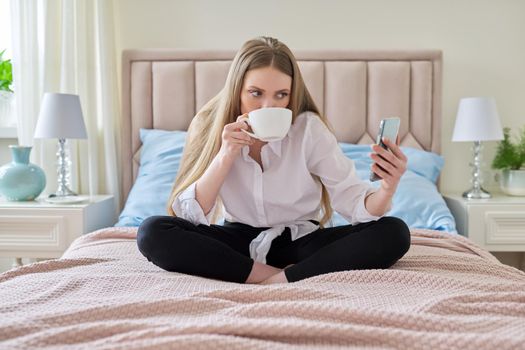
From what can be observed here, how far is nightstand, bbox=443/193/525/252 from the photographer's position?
2197 millimetres

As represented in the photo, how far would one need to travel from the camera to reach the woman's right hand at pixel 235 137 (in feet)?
4.68

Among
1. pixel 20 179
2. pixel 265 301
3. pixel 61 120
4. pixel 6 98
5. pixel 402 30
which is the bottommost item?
pixel 265 301

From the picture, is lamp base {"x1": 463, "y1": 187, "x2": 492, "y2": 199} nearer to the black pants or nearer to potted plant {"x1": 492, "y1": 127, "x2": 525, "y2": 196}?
potted plant {"x1": 492, "y1": 127, "x2": 525, "y2": 196}

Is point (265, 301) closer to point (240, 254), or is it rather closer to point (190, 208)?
point (240, 254)

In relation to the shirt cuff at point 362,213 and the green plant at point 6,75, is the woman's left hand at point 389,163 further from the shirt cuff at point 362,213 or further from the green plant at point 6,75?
the green plant at point 6,75

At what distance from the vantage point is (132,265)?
1.38 m

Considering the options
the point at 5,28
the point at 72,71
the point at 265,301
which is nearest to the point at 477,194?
the point at 265,301

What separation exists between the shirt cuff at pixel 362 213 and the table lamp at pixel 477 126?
3.41 feet

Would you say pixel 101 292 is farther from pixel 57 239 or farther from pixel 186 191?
pixel 57 239

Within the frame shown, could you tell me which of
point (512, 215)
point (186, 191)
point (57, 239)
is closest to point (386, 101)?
point (512, 215)

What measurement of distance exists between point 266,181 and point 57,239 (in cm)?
102

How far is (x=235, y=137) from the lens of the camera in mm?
1433

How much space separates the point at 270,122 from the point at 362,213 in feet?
1.20

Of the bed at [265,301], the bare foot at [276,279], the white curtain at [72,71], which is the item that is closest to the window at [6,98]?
the white curtain at [72,71]
